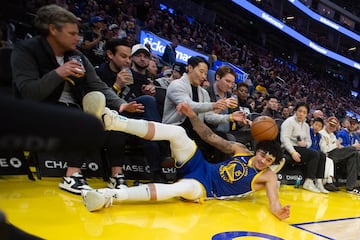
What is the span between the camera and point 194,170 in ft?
9.37

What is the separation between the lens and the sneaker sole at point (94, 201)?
2.14 meters

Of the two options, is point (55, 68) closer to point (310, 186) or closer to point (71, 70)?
point (71, 70)

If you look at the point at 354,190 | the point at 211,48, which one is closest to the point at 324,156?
the point at 354,190

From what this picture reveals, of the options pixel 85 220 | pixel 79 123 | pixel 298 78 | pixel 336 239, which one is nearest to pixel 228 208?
pixel 336 239

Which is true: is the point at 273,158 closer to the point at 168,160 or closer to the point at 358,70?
the point at 168,160

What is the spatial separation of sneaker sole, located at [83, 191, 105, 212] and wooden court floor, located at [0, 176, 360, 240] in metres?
0.03

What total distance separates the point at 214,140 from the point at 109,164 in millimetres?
974

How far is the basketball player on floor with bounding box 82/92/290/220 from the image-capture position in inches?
92.4

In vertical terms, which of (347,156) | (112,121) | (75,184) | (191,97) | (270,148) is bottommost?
(75,184)

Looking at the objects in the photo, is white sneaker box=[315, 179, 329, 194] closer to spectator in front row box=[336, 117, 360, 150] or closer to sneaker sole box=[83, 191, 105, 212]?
spectator in front row box=[336, 117, 360, 150]

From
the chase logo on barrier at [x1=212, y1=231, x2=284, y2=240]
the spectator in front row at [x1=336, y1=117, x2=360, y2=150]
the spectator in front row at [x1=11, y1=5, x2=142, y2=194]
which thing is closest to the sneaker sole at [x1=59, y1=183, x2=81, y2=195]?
the spectator in front row at [x1=11, y1=5, x2=142, y2=194]

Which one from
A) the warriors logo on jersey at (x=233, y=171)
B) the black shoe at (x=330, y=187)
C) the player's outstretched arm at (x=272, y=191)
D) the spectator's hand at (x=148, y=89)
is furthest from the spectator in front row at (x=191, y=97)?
the black shoe at (x=330, y=187)

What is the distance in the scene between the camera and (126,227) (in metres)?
1.95

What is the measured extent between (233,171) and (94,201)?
1305 mm
